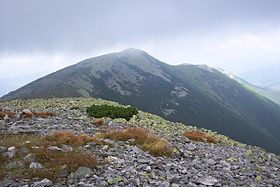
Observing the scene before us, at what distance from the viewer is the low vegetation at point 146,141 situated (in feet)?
65.0

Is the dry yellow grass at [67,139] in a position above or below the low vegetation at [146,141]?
above

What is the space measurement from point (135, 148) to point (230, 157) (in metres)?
5.85

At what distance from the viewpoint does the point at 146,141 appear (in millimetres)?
21453

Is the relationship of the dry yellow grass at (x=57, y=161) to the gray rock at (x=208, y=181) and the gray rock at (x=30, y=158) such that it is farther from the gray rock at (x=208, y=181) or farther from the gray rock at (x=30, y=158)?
the gray rock at (x=208, y=181)

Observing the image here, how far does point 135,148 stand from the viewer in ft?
65.0

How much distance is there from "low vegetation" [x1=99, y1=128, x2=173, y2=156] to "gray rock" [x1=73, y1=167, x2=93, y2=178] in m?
5.01

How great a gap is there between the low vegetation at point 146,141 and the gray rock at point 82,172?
5.01 meters

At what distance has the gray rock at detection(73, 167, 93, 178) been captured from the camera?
15.0 metres

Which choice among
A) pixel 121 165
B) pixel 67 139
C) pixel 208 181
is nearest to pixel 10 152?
pixel 67 139

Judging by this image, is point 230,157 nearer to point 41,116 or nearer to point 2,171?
point 2,171

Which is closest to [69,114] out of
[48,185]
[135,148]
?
[135,148]

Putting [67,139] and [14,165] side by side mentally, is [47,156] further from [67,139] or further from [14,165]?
[67,139]

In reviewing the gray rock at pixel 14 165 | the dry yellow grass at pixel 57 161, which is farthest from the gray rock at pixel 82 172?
the gray rock at pixel 14 165

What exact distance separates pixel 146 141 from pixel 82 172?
22.2 feet
